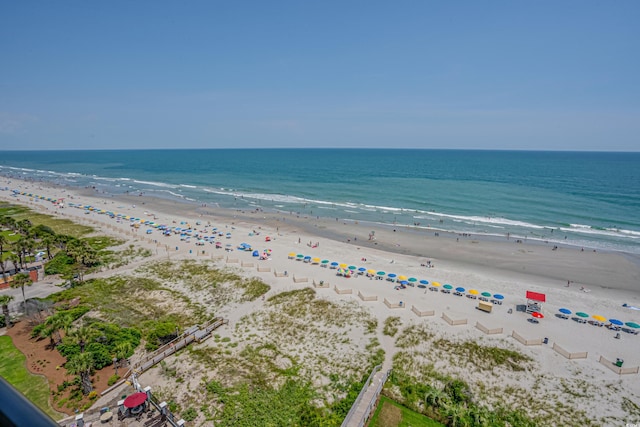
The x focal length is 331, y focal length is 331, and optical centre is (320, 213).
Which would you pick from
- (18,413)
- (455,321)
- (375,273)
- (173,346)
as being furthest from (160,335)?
(18,413)

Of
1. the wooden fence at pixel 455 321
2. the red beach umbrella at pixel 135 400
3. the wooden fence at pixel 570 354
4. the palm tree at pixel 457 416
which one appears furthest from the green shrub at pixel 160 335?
the wooden fence at pixel 570 354

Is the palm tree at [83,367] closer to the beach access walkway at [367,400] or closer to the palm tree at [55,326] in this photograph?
the palm tree at [55,326]

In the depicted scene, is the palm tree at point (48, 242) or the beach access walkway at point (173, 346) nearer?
A: the beach access walkway at point (173, 346)

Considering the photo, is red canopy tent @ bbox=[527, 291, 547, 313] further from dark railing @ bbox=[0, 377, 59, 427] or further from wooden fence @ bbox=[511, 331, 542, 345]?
dark railing @ bbox=[0, 377, 59, 427]

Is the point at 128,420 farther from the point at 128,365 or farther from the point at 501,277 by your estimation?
the point at 501,277

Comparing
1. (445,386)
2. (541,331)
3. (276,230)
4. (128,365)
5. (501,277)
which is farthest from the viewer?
(276,230)

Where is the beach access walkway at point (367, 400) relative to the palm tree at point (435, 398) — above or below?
above

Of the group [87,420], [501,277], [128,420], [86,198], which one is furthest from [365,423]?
[86,198]
